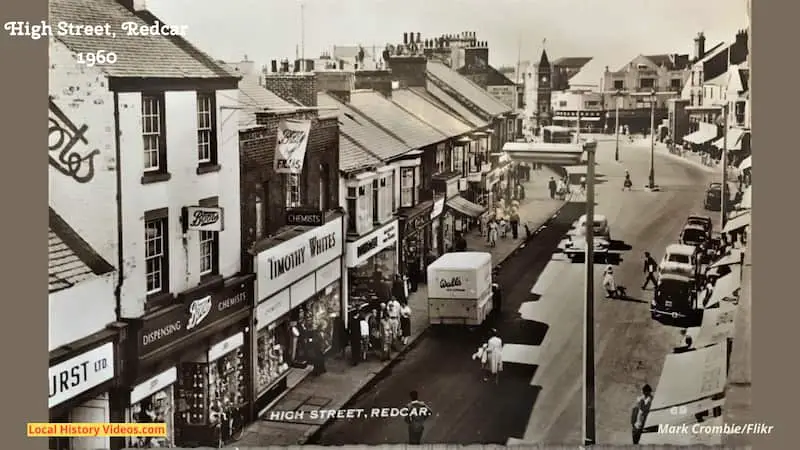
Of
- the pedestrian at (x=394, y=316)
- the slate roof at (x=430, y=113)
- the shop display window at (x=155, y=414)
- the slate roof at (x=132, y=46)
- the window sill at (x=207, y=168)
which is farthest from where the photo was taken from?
the slate roof at (x=430, y=113)

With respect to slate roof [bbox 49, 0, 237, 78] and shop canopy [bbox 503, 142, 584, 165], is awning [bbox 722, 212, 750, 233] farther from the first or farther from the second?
slate roof [bbox 49, 0, 237, 78]

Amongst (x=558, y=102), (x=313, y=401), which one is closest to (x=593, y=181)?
(x=558, y=102)

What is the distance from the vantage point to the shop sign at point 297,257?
8.16 m

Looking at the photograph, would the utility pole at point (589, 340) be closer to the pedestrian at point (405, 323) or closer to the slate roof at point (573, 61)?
the slate roof at point (573, 61)

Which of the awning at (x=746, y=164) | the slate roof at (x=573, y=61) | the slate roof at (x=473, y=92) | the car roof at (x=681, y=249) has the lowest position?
the car roof at (x=681, y=249)

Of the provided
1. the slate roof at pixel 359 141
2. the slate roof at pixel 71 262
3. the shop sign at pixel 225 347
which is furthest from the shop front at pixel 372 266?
the slate roof at pixel 71 262

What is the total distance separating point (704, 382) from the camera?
8.95 m

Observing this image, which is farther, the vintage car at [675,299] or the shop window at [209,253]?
the vintage car at [675,299]

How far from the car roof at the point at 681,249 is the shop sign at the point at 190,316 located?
370 cm

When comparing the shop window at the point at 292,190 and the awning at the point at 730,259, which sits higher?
the shop window at the point at 292,190

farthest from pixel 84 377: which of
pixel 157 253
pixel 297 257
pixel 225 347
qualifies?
pixel 297 257

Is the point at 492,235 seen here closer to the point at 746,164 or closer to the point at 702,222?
the point at 702,222

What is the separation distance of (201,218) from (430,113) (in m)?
2.40

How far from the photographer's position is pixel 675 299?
29.8 ft
